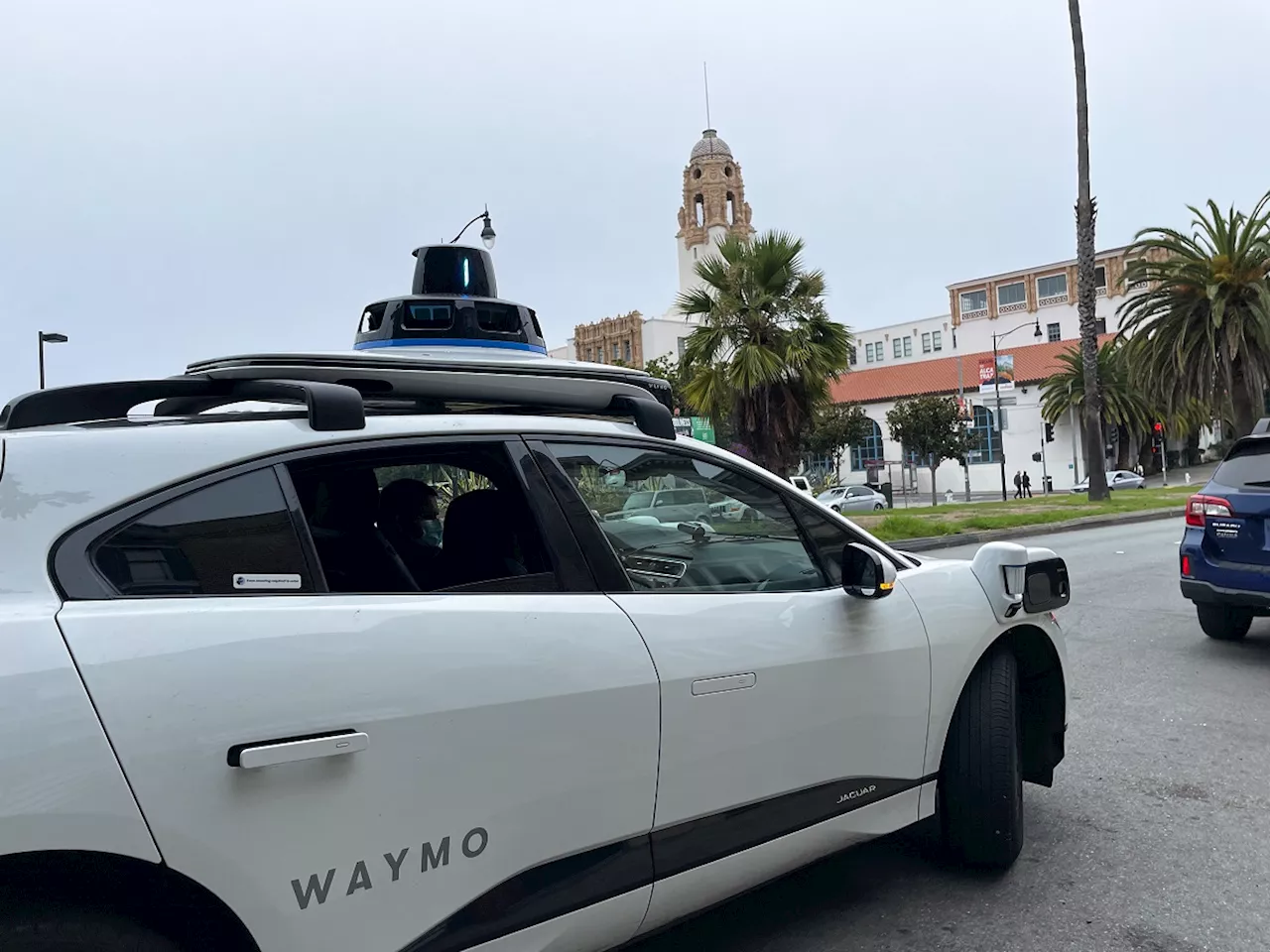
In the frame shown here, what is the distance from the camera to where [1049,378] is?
58188 mm

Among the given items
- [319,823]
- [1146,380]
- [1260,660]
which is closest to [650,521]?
[319,823]

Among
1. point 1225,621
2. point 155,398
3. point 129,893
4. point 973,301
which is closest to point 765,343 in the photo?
point 1225,621

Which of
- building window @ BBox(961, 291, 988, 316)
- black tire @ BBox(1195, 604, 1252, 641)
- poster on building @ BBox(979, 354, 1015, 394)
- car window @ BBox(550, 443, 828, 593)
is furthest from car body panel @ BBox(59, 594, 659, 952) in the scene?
building window @ BBox(961, 291, 988, 316)

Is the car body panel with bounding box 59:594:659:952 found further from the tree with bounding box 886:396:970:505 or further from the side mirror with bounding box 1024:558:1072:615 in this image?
the tree with bounding box 886:396:970:505

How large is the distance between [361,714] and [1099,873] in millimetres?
2867

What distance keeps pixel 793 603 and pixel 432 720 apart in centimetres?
124

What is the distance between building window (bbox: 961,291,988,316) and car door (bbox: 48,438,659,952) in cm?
8432

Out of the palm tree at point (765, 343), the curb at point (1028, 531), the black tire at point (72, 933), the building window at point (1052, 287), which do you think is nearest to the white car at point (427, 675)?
the black tire at point (72, 933)

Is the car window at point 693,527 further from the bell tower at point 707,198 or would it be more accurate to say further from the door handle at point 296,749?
the bell tower at point 707,198

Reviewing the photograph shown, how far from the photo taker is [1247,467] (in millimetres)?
6793

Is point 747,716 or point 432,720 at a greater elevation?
Answer: point 432,720

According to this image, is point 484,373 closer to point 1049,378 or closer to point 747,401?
point 747,401

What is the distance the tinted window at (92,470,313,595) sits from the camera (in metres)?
1.86

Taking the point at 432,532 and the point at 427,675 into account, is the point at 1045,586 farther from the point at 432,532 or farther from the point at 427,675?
the point at 427,675
